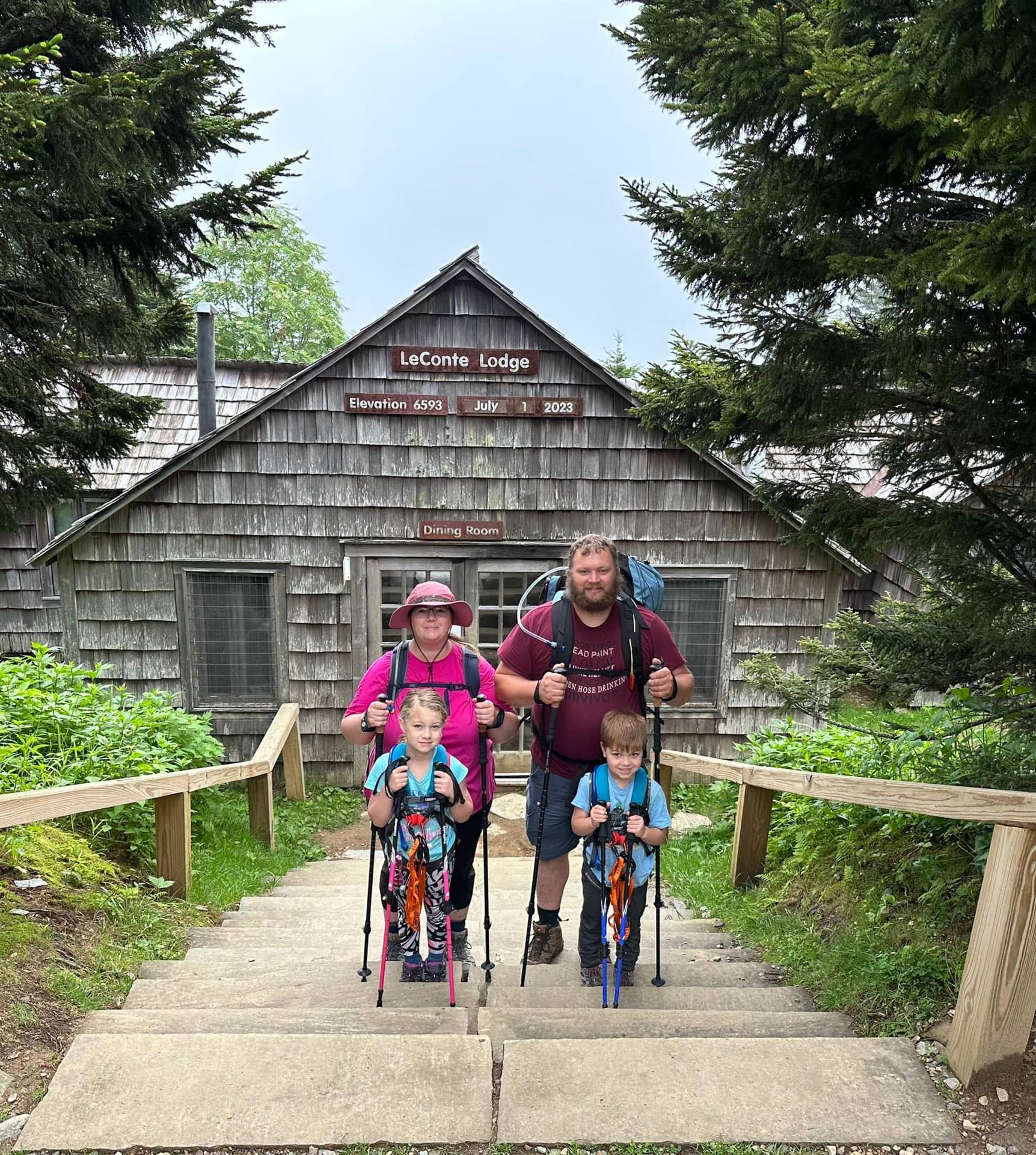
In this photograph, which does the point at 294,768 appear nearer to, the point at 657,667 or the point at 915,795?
the point at 657,667

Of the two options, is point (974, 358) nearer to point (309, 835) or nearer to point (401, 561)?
point (401, 561)

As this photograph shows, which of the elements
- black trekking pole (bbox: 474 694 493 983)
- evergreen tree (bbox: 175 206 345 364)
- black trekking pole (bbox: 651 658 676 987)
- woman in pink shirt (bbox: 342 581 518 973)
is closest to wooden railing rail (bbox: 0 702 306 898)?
woman in pink shirt (bbox: 342 581 518 973)

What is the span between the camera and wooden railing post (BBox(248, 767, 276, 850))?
527cm

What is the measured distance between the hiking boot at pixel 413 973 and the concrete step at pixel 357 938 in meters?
0.50

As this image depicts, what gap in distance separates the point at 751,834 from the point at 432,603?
2539mm

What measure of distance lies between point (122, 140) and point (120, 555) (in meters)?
3.87

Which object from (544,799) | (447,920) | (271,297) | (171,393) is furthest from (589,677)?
(271,297)

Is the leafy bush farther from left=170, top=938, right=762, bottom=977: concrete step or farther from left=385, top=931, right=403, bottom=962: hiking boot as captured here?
left=385, top=931, right=403, bottom=962: hiking boot

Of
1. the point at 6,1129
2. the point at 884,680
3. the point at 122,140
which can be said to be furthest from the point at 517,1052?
the point at 122,140

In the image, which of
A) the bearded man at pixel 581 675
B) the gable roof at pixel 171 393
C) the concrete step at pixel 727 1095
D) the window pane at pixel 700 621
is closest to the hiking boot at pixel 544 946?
the bearded man at pixel 581 675

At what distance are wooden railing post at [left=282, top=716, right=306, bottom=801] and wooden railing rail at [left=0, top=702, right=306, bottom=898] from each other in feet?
1.08

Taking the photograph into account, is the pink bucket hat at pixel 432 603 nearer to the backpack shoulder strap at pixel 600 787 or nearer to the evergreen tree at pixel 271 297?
the backpack shoulder strap at pixel 600 787

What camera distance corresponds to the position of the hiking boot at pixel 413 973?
286 cm

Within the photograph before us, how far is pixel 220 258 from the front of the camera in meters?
23.2
